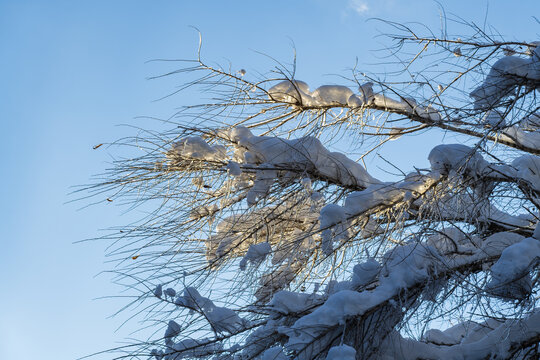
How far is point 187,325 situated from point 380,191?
1.05 meters

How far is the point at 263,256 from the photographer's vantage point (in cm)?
249

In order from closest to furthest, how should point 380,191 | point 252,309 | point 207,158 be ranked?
1. point 252,309
2. point 380,191
3. point 207,158

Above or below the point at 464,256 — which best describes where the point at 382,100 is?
above

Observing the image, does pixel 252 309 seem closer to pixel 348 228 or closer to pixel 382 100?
pixel 348 228

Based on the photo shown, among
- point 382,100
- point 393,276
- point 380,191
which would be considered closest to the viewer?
point 393,276

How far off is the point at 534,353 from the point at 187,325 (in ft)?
4.60

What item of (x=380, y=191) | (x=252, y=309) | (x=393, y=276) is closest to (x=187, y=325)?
(x=252, y=309)

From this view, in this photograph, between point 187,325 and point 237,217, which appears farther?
point 237,217

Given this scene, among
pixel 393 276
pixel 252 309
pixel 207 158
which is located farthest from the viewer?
pixel 207 158

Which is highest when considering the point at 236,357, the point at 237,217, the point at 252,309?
the point at 237,217

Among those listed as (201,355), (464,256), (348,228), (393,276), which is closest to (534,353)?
(464,256)

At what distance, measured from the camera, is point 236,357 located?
2225mm

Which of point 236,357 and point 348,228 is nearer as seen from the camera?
point 236,357

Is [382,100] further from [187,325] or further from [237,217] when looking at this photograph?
[187,325]
